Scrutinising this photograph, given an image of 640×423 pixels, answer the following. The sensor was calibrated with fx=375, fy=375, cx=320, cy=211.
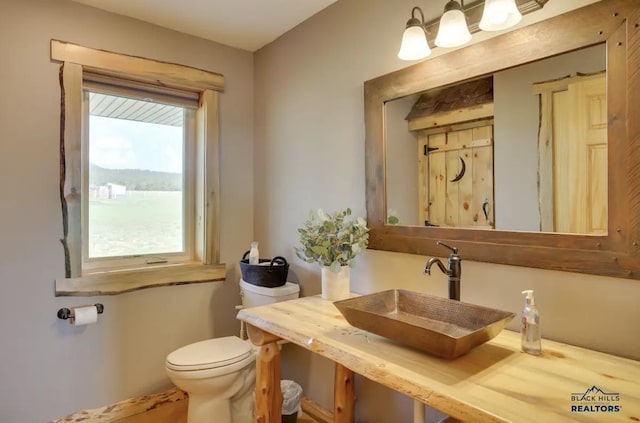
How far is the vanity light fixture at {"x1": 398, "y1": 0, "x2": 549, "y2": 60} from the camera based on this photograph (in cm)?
122

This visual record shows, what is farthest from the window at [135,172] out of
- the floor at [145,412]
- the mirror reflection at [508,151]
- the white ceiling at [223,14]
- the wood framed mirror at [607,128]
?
the wood framed mirror at [607,128]

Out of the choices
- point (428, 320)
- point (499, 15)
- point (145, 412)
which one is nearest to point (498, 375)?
point (428, 320)

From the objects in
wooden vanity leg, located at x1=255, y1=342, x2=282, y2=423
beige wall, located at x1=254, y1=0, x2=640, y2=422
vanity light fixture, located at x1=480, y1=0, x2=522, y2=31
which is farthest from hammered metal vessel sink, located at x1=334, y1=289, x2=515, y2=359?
vanity light fixture, located at x1=480, y1=0, x2=522, y2=31

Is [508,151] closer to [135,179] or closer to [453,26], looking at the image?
[453,26]

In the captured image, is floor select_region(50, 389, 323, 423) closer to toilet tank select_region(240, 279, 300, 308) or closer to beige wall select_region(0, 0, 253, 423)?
beige wall select_region(0, 0, 253, 423)

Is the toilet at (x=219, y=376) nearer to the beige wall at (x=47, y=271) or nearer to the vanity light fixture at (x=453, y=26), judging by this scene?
the beige wall at (x=47, y=271)

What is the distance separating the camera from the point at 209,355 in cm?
187

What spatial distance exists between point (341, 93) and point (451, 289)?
45.7 inches

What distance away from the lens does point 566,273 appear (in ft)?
3.91

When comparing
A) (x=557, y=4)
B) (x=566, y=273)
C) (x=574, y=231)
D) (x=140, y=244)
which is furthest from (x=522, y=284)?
(x=140, y=244)

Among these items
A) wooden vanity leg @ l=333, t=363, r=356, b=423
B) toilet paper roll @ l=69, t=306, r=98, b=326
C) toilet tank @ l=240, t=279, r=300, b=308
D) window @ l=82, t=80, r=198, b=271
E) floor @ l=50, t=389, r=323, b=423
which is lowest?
floor @ l=50, t=389, r=323, b=423

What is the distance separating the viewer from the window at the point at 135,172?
6.64 feet

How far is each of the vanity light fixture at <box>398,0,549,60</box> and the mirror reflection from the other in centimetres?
17

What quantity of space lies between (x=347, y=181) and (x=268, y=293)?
767 millimetres
